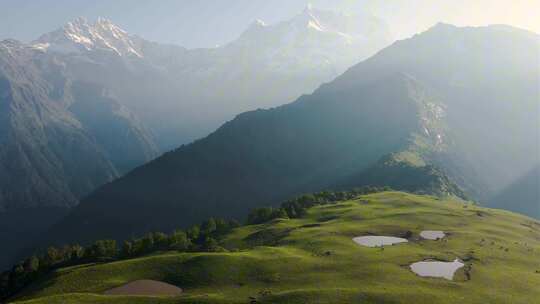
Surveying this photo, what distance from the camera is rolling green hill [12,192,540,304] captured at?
72875 millimetres

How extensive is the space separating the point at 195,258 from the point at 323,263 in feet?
81.8

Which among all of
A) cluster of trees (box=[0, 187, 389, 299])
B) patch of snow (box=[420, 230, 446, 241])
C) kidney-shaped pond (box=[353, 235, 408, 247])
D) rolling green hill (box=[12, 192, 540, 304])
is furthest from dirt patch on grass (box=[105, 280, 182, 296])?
patch of snow (box=[420, 230, 446, 241])

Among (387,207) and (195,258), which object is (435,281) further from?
(387,207)

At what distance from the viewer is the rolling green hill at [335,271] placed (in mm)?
72875

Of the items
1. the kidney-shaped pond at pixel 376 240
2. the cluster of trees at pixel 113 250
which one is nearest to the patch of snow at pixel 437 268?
the kidney-shaped pond at pixel 376 240

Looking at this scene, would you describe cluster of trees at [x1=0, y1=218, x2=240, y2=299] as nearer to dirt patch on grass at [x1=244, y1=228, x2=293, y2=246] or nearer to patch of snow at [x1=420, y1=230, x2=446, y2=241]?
dirt patch on grass at [x1=244, y1=228, x2=293, y2=246]

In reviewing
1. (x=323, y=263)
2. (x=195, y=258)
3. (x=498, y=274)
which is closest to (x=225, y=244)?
(x=195, y=258)

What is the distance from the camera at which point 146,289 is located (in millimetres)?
82438

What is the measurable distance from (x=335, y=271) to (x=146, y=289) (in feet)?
106

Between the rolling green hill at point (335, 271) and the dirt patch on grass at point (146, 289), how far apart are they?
5.89 feet

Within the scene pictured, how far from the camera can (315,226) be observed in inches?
5379

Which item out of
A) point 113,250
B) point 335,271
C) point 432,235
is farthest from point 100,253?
point 432,235

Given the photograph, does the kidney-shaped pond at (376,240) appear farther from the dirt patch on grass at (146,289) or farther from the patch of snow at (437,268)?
the dirt patch on grass at (146,289)

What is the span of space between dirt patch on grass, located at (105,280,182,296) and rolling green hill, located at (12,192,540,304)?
1796 millimetres
